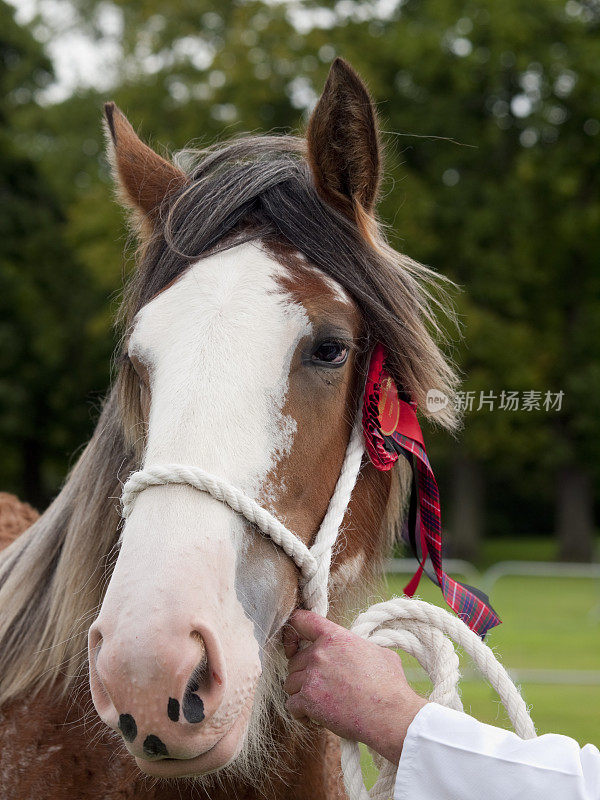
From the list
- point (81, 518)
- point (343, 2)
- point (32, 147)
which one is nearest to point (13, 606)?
point (81, 518)

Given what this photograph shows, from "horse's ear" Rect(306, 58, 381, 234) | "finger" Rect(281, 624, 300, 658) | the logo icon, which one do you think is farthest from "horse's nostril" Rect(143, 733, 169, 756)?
"horse's ear" Rect(306, 58, 381, 234)

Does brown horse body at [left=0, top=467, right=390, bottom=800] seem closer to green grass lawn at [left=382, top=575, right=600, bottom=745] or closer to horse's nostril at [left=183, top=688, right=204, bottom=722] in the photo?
green grass lawn at [left=382, top=575, right=600, bottom=745]

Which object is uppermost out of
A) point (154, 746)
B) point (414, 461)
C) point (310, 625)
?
point (414, 461)

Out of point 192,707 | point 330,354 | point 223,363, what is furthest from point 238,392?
point 192,707

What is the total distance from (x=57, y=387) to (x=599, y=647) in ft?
50.8

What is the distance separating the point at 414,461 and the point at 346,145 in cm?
93

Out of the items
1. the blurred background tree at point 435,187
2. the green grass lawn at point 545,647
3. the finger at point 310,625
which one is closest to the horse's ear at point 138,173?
the finger at point 310,625

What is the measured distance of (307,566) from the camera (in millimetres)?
1911

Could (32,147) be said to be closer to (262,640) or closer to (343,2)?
(343,2)

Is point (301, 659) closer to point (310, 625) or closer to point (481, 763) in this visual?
point (310, 625)

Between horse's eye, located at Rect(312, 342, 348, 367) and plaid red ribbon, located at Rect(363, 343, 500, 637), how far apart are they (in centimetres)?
16

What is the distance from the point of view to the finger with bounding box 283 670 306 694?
1.82 meters

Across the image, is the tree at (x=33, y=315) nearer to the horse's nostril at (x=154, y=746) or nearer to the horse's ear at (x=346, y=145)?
the horse's ear at (x=346, y=145)

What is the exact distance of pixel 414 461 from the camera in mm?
2525
